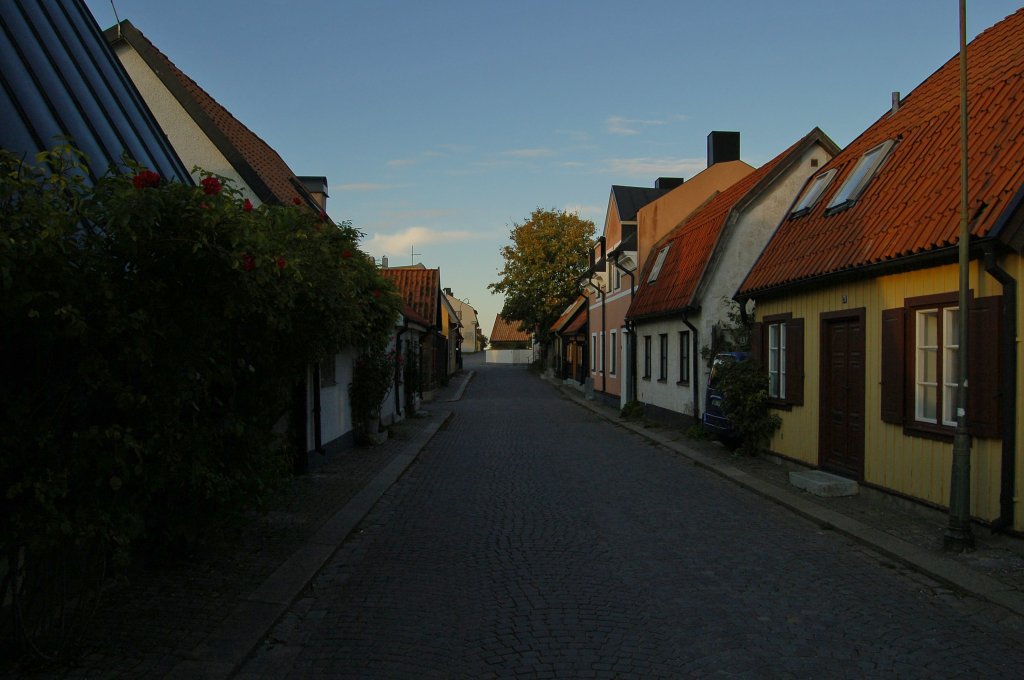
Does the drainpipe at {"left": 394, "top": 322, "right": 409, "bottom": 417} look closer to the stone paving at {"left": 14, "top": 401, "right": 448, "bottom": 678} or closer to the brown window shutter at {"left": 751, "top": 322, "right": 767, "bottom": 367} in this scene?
the brown window shutter at {"left": 751, "top": 322, "right": 767, "bottom": 367}

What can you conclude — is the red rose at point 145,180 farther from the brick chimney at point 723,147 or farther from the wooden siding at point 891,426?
the brick chimney at point 723,147

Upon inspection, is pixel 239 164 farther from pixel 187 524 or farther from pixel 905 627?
pixel 905 627

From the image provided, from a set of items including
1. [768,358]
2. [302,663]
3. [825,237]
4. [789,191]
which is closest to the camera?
[302,663]

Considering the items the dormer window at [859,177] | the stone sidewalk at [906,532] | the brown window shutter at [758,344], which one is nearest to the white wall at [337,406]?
the stone sidewalk at [906,532]

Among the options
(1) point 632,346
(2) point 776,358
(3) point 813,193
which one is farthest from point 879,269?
(1) point 632,346

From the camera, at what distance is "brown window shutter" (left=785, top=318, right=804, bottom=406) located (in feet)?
40.2

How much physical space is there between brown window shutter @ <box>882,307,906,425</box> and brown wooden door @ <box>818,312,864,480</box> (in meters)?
0.74

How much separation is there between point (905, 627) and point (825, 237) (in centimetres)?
739

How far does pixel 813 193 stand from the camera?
44.9ft

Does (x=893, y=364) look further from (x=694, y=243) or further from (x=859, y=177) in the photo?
(x=694, y=243)

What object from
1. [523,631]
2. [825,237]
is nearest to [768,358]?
[825,237]

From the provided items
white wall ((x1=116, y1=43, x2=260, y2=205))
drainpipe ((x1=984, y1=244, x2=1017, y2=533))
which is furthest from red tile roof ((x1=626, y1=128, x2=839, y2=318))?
drainpipe ((x1=984, y1=244, x2=1017, y2=533))

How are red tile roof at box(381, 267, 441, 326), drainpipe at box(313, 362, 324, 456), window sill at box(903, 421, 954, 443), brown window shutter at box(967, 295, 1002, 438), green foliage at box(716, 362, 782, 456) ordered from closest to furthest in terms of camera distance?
brown window shutter at box(967, 295, 1002, 438)
window sill at box(903, 421, 954, 443)
drainpipe at box(313, 362, 324, 456)
green foliage at box(716, 362, 782, 456)
red tile roof at box(381, 267, 441, 326)

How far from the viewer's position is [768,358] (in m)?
13.8
